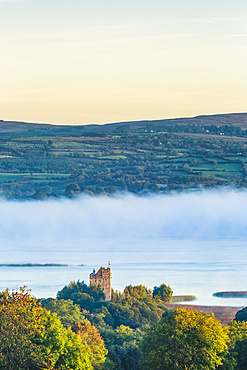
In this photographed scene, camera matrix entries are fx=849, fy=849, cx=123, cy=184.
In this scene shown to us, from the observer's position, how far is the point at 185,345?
41.9 metres

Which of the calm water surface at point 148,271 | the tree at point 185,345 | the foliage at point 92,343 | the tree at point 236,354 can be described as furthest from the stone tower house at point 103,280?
the tree at point 185,345

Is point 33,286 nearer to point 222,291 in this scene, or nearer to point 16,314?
point 222,291

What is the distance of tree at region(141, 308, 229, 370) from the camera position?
41.6 metres

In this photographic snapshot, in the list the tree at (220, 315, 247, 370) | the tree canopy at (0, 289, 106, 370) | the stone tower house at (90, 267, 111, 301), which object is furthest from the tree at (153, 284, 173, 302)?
the tree canopy at (0, 289, 106, 370)

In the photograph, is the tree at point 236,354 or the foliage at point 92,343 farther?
the foliage at point 92,343

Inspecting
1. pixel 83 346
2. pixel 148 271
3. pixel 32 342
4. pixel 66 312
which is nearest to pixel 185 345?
pixel 83 346

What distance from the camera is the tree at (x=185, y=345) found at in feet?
137

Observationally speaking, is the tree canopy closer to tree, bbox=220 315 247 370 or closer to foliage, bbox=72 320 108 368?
foliage, bbox=72 320 108 368

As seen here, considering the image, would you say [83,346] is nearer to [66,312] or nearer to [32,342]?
[32,342]

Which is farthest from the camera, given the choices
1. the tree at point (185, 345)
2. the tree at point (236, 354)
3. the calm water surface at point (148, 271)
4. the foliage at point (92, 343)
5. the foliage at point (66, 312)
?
the calm water surface at point (148, 271)

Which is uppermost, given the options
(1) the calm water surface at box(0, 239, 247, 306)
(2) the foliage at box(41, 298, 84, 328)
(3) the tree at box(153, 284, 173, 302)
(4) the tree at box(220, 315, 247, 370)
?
(1) the calm water surface at box(0, 239, 247, 306)

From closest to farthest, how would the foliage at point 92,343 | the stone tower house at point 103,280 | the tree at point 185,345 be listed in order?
the tree at point 185,345
the foliage at point 92,343
the stone tower house at point 103,280

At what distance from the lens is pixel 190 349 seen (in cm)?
4175

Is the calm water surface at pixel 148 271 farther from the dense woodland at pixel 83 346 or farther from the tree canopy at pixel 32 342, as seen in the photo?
the tree canopy at pixel 32 342
